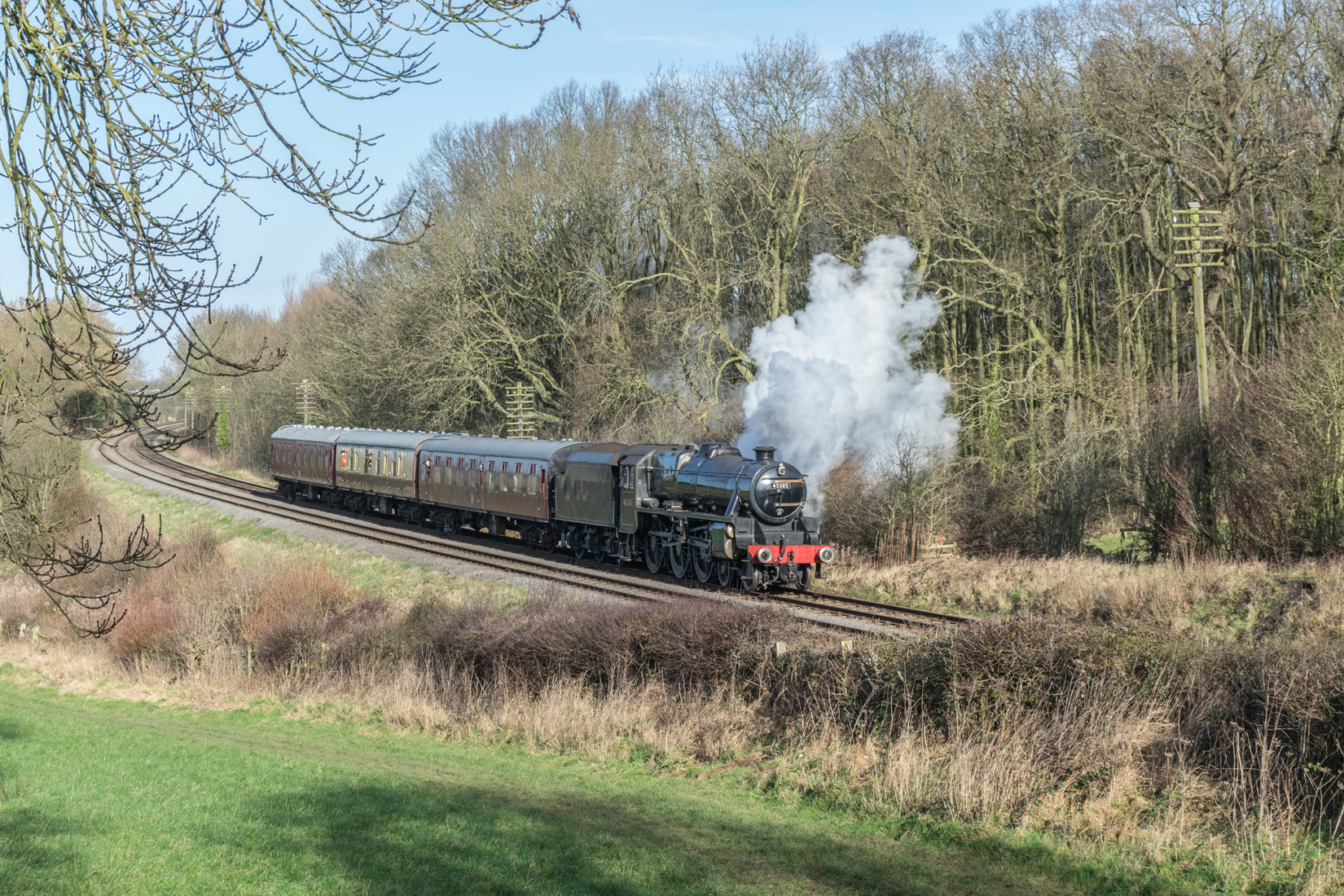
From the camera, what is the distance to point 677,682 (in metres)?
13.7

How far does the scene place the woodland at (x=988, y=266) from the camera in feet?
75.4

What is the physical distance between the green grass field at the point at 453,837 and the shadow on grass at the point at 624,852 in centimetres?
2

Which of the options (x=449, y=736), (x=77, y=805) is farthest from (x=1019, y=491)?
(x=77, y=805)

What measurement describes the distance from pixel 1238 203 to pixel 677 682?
73.6 feet

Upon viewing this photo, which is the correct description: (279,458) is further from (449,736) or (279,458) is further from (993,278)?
(449,736)

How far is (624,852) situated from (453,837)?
1316 millimetres

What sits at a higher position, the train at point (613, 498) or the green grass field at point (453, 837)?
the train at point (613, 498)

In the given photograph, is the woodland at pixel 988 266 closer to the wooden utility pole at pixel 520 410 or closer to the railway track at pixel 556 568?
the wooden utility pole at pixel 520 410

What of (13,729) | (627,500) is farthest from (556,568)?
(13,729)

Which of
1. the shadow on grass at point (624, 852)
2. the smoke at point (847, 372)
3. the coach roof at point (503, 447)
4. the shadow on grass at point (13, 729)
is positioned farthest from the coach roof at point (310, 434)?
the shadow on grass at point (624, 852)

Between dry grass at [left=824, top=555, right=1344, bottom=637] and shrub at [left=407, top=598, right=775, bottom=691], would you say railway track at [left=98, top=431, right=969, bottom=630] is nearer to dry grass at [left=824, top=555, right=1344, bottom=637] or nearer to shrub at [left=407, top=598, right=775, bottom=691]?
dry grass at [left=824, top=555, right=1344, bottom=637]

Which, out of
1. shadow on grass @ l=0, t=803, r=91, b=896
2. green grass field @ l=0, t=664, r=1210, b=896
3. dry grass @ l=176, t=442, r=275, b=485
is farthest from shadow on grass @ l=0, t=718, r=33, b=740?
dry grass @ l=176, t=442, r=275, b=485

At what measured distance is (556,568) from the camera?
2366cm

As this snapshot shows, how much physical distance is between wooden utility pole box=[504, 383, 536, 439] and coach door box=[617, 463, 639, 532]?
46.7 ft
